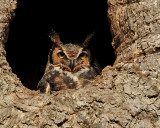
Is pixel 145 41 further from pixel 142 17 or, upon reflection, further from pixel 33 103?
pixel 33 103

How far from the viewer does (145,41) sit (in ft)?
7.07

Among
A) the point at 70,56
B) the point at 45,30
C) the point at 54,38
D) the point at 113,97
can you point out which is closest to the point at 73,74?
the point at 70,56

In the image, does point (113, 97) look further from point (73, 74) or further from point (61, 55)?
point (61, 55)

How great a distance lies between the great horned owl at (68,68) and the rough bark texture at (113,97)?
616 millimetres

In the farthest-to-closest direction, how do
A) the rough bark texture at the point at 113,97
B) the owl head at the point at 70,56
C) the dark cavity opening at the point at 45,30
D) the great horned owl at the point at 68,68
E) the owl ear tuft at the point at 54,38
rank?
the dark cavity opening at the point at 45,30
the owl ear tuft at the point at 54,38
the owl head at the point at 70,56
the great horned owl at the point at 68,68
the rough bark texture at the point at 113,97

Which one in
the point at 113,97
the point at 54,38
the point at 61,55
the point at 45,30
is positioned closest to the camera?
the point at 113,97

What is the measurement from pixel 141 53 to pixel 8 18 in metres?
1.19

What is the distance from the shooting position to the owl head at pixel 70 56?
2990mm

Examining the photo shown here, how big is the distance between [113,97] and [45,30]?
7.38 ft

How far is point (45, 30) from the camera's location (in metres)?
4.02

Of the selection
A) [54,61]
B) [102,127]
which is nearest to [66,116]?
[102,127]

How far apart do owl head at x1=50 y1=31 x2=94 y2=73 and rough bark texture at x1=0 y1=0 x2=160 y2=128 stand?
2.63 ft

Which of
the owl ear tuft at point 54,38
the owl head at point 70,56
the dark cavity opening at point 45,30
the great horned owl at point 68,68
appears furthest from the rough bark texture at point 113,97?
the dark cavity opening at point 45,30

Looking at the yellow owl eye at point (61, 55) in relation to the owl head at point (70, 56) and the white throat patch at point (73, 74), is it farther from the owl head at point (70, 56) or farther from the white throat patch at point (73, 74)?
the white throat patch at point (73, 74)
